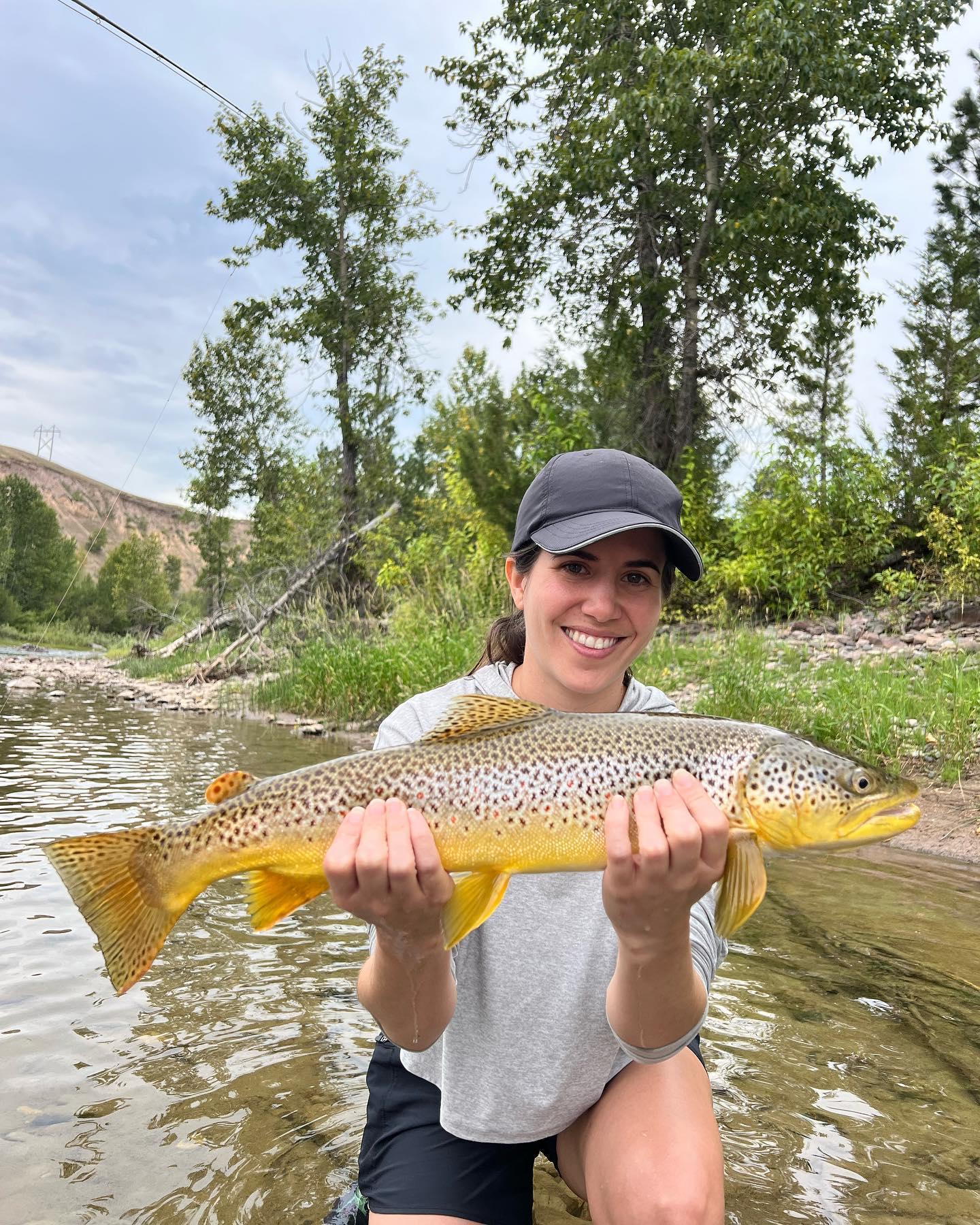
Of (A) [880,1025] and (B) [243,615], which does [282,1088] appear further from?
(B) [243,615]

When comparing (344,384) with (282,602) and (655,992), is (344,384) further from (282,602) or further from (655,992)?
(655,992)

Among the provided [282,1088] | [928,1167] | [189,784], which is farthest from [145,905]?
[189,784]

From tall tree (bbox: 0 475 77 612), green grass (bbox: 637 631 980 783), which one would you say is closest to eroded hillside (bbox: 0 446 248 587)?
tall tree (bbox: 0 475 77 612)

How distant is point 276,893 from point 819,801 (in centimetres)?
131

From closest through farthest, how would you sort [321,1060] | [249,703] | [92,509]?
[321,1060] < [249,703] < [92,509]

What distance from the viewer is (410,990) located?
7.39ft

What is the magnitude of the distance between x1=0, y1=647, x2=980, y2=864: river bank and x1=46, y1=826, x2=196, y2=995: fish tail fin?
594 cm

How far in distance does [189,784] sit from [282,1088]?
18.8 feet

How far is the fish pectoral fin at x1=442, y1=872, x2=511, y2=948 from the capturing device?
2184 millimetres

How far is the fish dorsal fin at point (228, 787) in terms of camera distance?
7.85 feet

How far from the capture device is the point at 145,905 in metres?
2.33

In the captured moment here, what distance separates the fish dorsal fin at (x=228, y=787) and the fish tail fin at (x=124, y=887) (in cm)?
16

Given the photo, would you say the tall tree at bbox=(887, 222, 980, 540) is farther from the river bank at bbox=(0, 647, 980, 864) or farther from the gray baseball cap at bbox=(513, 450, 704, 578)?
the gray baseball cap at bbox=(513, 450, 704, 578)

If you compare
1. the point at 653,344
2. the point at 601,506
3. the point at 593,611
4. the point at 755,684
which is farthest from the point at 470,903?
the point at 653,344
